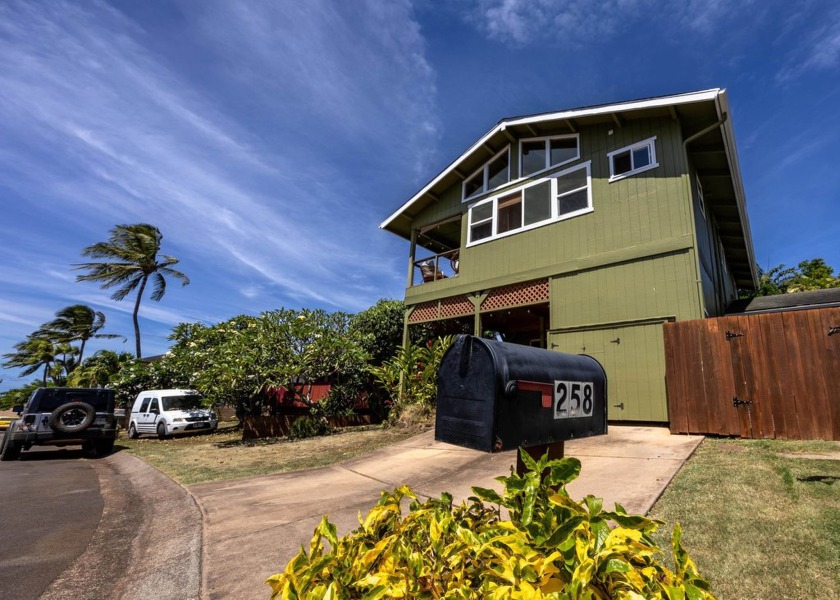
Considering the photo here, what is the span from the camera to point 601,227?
10141 mm

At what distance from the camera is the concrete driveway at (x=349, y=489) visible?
3.19 m

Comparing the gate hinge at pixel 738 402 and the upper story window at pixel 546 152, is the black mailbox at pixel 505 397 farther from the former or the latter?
the upper story window at pixel 546 152

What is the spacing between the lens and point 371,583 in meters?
1.23

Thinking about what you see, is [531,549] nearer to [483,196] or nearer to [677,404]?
[677,404]

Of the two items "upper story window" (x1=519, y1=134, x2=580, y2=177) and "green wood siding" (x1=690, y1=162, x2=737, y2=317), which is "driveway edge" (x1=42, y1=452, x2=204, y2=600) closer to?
"green wood siding" (x1=690, y1=162, x2=737, y2=317)

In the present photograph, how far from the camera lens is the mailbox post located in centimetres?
162

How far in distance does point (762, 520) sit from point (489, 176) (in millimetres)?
11852

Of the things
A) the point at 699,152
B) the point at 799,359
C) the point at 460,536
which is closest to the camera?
the point at 460,536

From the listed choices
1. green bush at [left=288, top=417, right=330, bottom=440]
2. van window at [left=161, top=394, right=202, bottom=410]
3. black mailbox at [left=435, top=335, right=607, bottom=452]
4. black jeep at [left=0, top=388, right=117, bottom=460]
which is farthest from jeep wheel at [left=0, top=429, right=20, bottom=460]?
black mailbox at [left=435, top=335, right=607, bottom=452]

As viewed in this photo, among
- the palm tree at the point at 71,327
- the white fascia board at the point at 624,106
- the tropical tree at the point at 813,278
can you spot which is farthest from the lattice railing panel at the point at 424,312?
the palm tree at the point at 71,327

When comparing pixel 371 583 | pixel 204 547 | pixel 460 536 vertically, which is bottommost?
pixel 204 547

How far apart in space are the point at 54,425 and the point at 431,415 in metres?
8.95

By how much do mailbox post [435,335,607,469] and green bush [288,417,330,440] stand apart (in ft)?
36.9

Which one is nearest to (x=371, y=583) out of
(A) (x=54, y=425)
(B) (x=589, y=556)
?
(B) (x=589, y=556)
